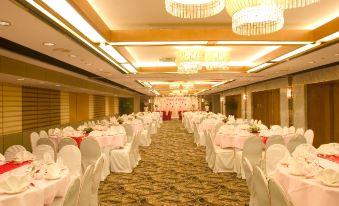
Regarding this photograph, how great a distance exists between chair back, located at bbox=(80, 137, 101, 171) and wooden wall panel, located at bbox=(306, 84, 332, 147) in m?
7.25

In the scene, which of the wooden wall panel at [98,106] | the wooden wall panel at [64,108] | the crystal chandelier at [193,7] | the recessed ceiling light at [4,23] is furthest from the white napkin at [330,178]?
the wooden wall panel at [98,106]

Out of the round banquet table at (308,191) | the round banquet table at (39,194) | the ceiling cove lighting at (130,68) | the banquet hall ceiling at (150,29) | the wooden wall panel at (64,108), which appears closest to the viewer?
the round banquet table at (39,194)

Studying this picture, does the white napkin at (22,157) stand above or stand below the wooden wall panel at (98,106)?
below

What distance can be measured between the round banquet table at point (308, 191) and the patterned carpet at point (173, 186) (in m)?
1.37

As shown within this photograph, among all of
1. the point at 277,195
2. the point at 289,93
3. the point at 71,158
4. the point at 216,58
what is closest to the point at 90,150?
the point at 71,158

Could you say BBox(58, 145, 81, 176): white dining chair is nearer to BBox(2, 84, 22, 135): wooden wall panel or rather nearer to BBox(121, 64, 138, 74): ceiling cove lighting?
BBox(121, 64, 138, 74): ceiling cove lighting

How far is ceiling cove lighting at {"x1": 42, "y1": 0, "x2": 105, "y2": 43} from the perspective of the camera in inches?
124

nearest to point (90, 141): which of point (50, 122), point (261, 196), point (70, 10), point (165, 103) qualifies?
point (70, 10)

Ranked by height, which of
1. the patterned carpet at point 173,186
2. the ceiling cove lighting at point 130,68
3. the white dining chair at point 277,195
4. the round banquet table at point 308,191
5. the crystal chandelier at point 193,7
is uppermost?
the ceiling cove lighting at point 130,68

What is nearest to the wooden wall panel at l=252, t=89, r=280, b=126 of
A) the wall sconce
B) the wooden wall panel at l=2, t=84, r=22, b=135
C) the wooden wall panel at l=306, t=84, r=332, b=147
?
the wall sconce

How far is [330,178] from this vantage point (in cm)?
294

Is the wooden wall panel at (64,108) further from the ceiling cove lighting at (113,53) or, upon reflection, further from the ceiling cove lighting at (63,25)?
the ceiling cove lighting at (63,25)

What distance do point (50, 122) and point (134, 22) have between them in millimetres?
7803

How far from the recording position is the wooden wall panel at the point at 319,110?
9.94 m
